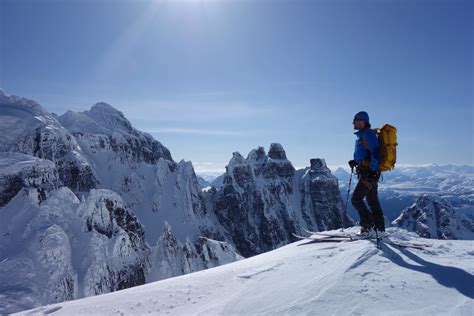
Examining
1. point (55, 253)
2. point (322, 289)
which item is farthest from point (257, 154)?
point (322, 289)

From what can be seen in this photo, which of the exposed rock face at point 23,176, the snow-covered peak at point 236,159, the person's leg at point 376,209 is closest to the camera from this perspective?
the person's leg at point 376,209

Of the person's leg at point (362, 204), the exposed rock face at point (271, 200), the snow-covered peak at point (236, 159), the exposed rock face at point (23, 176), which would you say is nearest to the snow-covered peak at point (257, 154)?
the exposed rock face at point (271, 200)

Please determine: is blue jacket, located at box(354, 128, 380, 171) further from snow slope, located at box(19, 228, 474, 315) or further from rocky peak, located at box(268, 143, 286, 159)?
rocky peak, located at box(268, 143, 286, 159)

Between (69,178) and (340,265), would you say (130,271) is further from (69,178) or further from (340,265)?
(340,265)

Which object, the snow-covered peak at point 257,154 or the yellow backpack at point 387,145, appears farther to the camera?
the snow-covered peak at point 257,154

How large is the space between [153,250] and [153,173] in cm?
4533

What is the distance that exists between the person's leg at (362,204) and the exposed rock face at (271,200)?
441 feet

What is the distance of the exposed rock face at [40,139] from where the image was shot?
76625 mm

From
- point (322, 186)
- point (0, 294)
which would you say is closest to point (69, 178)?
point (0, 294)

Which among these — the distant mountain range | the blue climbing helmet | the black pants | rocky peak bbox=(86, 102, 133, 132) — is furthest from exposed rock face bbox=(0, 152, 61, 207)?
rocky peak bbox=(86, 102, 133, 132)

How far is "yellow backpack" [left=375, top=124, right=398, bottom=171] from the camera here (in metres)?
9.69

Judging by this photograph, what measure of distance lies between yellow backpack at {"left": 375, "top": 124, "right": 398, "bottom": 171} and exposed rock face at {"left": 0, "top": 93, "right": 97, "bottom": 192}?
80678 millimetres

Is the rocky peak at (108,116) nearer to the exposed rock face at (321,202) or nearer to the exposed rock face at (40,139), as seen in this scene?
the exposed rock face at (40,139)

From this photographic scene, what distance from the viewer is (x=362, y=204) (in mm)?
10492
